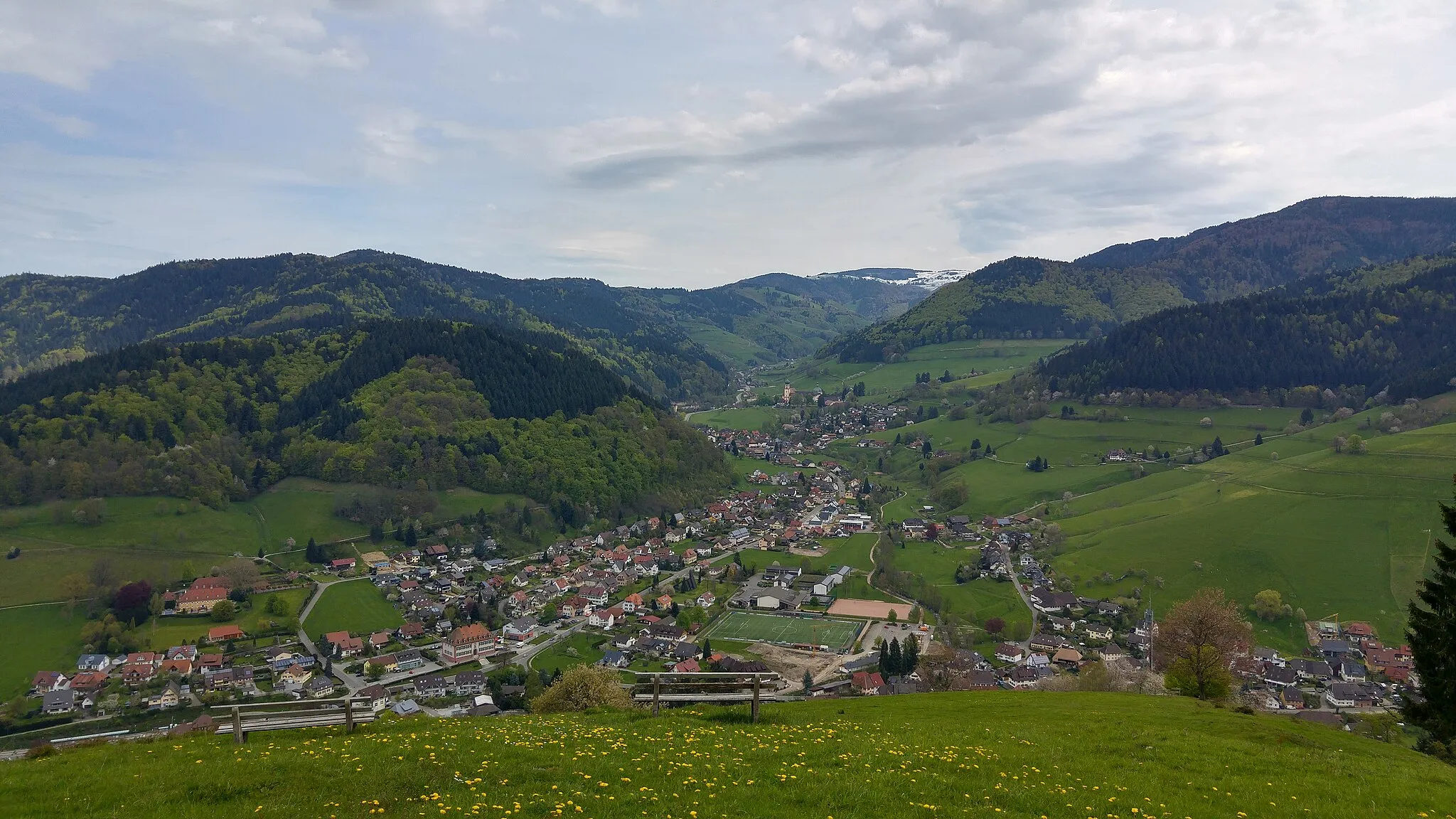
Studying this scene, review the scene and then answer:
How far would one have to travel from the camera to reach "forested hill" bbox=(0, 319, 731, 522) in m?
102

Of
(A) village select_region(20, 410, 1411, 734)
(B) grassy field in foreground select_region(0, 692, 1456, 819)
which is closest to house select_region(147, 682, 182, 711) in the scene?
(A) village select_region(20, 410, 1411, 734)

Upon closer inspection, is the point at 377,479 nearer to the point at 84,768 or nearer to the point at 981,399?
the point at 84,768

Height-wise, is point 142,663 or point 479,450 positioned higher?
point 479,450

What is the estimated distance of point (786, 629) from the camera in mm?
73938

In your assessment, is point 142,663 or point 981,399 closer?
point 142,663

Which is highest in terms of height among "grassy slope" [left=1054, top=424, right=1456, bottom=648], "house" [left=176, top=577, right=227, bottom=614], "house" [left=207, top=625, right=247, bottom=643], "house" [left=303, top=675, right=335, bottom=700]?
"grassy slope" [left=1054, top=424, right=1456, bottom=648]

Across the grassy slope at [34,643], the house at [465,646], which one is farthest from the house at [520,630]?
the grassy slope at [34,643]

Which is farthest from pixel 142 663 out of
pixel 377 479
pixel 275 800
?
pixel 275 800

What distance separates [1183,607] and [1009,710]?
19.5m

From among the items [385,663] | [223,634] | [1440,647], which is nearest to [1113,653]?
[1440,647]

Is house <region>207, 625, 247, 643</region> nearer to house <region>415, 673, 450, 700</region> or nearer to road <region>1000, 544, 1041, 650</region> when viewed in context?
house <region>415, 673, 450, 700</region>

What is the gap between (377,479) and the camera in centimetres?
10919

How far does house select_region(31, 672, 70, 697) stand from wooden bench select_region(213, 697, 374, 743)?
59.5 metres

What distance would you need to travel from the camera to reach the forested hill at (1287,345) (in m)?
149
